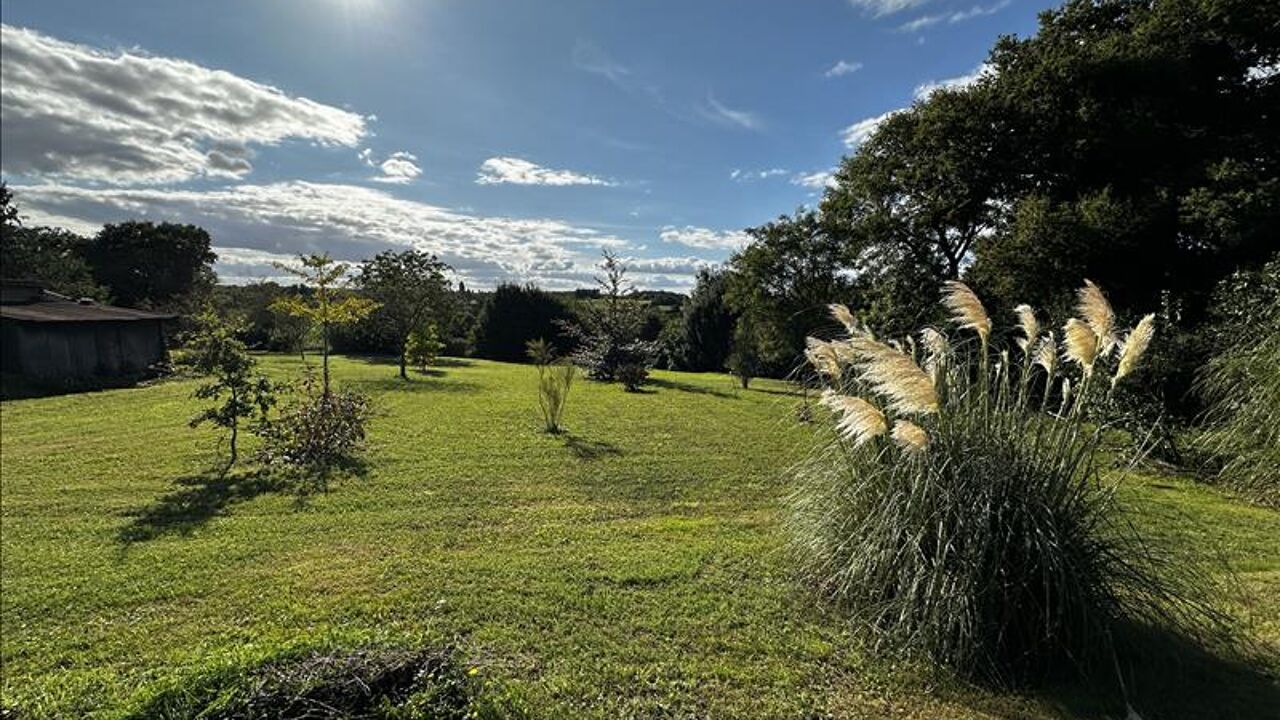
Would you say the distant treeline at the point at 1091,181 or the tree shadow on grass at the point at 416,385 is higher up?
the distant treeline at the point at 1091,181

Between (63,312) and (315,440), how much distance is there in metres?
14.9

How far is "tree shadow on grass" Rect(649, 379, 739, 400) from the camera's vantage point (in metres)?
16.2

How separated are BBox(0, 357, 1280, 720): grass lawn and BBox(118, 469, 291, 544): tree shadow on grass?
0.12 ft

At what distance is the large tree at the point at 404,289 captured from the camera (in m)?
21.1

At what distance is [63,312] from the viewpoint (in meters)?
16.8

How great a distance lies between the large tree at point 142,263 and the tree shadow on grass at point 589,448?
33574 millimetres

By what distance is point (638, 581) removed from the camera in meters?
4.18

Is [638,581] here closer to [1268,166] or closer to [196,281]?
[1268,166]

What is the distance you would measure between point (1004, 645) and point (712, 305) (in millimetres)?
28127

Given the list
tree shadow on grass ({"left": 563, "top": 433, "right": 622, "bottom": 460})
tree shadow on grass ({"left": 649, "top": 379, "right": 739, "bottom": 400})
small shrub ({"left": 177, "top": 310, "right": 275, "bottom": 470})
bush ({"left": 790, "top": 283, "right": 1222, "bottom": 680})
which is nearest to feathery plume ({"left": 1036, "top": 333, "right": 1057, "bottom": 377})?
bush ({"left": 790, "top": 283, "right": 1222, "bottom": 680})

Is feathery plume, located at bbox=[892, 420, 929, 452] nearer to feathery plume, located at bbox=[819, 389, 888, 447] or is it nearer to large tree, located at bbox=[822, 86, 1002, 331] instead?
feathery plume, located at bbox=[819, 389, 888, 447]

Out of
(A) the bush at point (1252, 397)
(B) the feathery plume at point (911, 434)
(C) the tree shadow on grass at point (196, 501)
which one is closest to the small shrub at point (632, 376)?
(C) the tree shadow on grass at point (196, 501)

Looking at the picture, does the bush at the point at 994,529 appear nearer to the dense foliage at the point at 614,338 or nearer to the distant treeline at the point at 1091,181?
the distant treeline at the point at 1091,181

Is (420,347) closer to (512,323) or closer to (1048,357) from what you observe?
(512,323)
